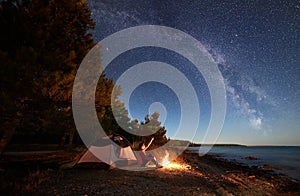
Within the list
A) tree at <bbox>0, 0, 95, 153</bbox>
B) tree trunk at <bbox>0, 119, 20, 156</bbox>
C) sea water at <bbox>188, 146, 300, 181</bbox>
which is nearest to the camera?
tree at <bbox>0, 0, 95, 153</bbox>

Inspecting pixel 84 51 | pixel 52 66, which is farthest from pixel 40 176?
pixel 84 51

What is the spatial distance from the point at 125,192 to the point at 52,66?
19.5 ft

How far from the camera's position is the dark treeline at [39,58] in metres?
7.38

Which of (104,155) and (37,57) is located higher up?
(37,57)

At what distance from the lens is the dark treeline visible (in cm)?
738

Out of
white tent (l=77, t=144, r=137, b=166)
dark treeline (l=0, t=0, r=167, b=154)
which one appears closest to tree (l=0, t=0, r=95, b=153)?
dark treeline (l=0, t=0, r=167, b=154)

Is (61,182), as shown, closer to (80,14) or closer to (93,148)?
(93,148)

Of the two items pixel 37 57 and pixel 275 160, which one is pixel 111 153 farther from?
pixel 275 160

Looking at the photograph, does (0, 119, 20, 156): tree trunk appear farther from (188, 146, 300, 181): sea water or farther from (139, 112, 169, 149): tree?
(188, 146, 300, 181): sea water

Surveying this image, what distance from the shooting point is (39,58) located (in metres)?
7.57

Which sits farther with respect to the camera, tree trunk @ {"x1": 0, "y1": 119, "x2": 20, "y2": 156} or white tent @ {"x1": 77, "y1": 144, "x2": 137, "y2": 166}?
white tent @ {"x1": 77, "y1": 144, "x2": 137, "y2": 166}

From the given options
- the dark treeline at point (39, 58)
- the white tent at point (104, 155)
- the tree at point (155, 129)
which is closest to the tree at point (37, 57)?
the dark treeline at point (39, 58)

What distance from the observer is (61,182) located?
7.29 meters

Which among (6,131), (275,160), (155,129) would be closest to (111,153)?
(6,131)
